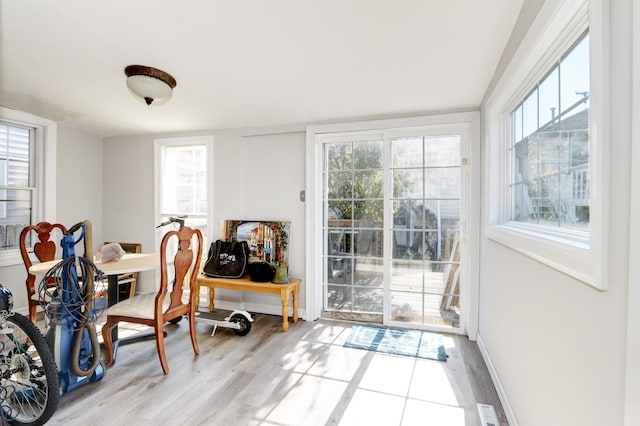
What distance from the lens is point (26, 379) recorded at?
76.5 inches

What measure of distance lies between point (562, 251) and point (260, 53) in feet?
6.56

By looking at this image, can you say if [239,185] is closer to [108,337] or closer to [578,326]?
[108,337]

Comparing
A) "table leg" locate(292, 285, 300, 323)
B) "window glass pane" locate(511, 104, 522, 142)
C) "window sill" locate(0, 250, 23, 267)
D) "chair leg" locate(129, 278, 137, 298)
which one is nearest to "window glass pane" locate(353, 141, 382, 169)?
"window glass pane" locate(511, 104, 522, 142)

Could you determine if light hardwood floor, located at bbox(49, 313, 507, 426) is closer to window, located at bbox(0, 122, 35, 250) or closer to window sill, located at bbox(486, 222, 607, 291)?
window sill, located at bbox(486, 222, 607, 291)

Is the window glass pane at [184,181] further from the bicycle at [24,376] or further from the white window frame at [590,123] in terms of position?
the white window frame at [590,123]

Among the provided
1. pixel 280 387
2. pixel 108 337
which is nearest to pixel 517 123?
pixel 280 387

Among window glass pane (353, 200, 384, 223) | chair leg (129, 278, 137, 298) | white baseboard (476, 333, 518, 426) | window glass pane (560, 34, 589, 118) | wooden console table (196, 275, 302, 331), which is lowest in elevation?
white baseboard (476, 333, 518, 426)

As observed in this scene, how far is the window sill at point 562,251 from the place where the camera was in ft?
3.10

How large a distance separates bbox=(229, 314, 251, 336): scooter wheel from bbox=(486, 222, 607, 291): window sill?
8.22 ft

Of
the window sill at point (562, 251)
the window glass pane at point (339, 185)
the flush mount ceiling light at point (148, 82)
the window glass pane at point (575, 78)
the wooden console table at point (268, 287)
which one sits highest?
the flush mount ceiling light at point (148, 82)

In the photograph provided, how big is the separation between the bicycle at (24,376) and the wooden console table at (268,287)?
173 centimetres

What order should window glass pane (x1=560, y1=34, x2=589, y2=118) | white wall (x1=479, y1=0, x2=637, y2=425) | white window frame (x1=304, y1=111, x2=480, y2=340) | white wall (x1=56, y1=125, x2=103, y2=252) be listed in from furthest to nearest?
white wall (x1=56, y1=125, x2=103, y2=252) < white window frame (x1=304, y1=111, x2=480, y2=340) < window glass pane (x1=560, y1=34, x2=589, y2=118) < white wall (x1=479, y1=0, x2=637, y2=425)

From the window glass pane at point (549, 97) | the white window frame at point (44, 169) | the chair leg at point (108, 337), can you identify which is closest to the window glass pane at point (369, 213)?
the window glass pane at point (549, 97)

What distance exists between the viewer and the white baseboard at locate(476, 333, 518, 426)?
1.85 m
